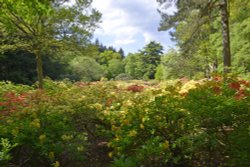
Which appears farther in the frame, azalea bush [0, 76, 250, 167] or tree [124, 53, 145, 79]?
tree [124, 53, 145, 79]

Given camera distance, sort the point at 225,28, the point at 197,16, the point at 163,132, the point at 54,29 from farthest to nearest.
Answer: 1. the point at 54,29
2. the point at 197,16
3. the point at 225,28
4. the point at 163,132

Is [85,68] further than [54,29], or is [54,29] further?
[85,68]

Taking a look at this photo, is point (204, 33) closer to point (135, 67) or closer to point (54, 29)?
point (54, 29)

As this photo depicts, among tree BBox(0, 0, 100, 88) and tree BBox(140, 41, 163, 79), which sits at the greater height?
tree BBox(140, 41, 163, 79)

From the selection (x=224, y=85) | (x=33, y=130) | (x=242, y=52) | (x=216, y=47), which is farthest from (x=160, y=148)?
(x=216, y=47)

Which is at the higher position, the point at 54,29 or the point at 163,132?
the point at 54,29

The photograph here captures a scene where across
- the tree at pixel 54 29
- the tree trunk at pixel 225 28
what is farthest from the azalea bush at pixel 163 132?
the tree at pixel 54 29

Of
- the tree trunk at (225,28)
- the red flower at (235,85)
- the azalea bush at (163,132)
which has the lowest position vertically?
the azalea bush at (163,132)

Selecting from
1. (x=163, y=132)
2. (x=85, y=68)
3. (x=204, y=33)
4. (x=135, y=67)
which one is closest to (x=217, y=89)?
(x=163, y=132)

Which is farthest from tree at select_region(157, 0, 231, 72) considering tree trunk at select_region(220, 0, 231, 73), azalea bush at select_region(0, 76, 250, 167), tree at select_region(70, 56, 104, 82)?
tree at select_region(70, 56, 104, 82)

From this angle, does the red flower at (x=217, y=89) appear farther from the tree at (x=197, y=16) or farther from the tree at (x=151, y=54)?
the tree at (x=151, y=54)

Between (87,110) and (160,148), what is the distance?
1.83 m

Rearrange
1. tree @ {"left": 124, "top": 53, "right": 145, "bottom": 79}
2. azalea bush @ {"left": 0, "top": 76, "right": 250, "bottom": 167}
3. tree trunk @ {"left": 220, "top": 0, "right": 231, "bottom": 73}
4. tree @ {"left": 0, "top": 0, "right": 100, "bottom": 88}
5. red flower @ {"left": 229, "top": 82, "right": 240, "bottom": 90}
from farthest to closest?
tree @ {"left": 124, "top": 53, "right": 145, "bottom": 79} < tree @ {"left": 0, "top": 0, "right": 100, "bottom": 88} < tree trunk @ {"left": 220, "top": 0, "right": 231, "bottom": 73} < red flower @ {"left": 229, "top": 82, "right": 240, "bottom": 90} < azalea bush @ {"left": 0, "top": 76, "right": 250, "bottom": 167}

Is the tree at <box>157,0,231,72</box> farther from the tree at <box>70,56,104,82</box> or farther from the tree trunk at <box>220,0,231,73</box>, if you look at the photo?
the tree at <box>70,56,104,82</box>
